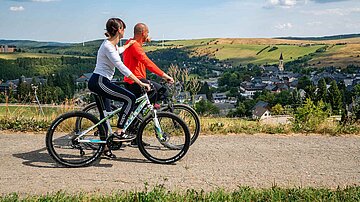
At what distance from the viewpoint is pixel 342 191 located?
16.0 feet

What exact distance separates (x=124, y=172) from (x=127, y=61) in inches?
71.3

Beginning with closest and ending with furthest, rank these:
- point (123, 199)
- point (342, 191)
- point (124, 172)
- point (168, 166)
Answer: point (123, 199), point (342, 191), point (124, 172), point (168, 166)

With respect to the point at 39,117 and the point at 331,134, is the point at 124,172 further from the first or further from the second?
the point at 331,134

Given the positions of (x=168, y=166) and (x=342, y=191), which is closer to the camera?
(x=342, y=191)

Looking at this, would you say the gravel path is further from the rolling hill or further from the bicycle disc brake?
the rolling hill

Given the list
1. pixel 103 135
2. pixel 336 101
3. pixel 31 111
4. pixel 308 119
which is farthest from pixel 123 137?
pixel 336 101

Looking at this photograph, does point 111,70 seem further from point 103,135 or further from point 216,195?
point 216,195

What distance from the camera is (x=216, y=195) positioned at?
4633mm

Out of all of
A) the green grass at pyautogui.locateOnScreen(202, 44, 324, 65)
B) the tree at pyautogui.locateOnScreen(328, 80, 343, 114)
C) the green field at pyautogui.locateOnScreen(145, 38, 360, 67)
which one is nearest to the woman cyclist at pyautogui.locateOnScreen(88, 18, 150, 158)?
the tree at pyautogui.locateOnScreen(328, 80, 343, 114)

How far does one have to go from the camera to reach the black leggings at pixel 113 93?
6.02 metres

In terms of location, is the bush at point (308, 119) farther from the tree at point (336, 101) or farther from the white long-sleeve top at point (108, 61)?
the white long-sleeve top at point (108, 61)

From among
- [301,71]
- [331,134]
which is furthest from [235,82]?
[331,134]

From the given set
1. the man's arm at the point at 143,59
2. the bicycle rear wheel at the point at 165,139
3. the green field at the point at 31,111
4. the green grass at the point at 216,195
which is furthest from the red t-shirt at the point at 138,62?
the green field at the point at 31,111

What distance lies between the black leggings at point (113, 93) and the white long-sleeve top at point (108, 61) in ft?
0.31
